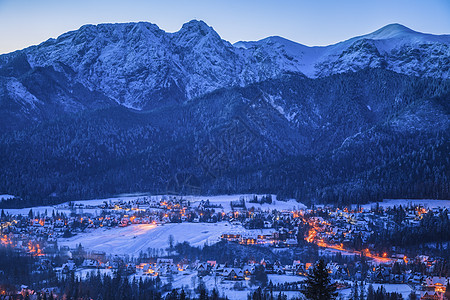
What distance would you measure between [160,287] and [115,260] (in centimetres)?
2568

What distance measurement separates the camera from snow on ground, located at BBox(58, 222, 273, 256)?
15725 cm

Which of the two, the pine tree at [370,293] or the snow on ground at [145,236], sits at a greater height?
the snow on ground at [145,236]

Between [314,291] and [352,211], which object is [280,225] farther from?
[314,291]

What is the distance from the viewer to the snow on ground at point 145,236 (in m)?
157

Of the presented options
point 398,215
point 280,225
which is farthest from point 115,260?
point 398,215

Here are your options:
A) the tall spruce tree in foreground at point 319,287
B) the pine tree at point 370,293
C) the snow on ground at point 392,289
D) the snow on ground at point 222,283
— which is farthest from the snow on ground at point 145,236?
the tall spruce tree in foreground at point 319,287

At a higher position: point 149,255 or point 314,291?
point 314,291

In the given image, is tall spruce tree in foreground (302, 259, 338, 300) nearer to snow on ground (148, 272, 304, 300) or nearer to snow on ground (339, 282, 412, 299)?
snow on ground (148, 272, 304, 300)

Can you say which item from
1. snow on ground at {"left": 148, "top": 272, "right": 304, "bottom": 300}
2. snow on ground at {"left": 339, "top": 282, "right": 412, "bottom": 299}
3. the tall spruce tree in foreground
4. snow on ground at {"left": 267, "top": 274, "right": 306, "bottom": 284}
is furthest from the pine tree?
the tall spruce tree in foreground

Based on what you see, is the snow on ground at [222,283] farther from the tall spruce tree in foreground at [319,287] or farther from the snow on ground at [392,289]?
the tall spruce tree in foreground at [319,287]

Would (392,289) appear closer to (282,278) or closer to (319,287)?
(282,278)

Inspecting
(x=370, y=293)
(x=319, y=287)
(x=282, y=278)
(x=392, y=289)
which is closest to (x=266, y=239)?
(x=282, y=278)

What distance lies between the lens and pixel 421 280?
11600 cm

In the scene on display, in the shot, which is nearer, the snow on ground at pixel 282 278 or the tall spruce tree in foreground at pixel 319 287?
the tall spruce tree in foreground at pixel 319 287
